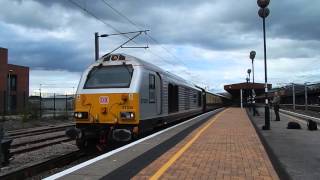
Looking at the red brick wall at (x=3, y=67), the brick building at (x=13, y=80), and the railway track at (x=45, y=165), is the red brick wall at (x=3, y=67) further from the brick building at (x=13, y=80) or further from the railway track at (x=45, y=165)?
the railway track at (x=45, y=165)

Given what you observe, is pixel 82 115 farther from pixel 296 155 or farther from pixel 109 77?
pixel 296 155

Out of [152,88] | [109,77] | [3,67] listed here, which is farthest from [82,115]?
[3,67]

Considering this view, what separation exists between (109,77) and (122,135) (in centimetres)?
231

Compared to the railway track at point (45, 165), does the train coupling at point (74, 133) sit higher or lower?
higher

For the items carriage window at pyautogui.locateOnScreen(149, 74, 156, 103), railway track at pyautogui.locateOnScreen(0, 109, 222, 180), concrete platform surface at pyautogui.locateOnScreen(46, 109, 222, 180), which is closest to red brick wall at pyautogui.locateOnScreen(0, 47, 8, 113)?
carriage window at pyautogui.locateOnScreen(149, 74, 156, 103)

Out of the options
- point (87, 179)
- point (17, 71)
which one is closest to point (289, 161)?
point (87, 179)

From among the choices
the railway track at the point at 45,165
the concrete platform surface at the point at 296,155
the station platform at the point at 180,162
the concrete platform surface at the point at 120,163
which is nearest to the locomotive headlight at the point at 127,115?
the station platform at the point at 180,162

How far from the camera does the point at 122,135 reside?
1438 cm

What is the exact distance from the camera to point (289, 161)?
10297 millimetres

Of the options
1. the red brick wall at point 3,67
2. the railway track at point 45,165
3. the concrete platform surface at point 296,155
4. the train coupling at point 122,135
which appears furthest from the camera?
the red brick wall at point 3,67

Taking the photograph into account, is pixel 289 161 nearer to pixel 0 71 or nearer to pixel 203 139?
pixel 203 139

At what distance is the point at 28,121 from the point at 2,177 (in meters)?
26.9

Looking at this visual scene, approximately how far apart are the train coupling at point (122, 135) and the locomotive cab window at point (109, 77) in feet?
5.35

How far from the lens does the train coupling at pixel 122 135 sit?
14352 millimetres
